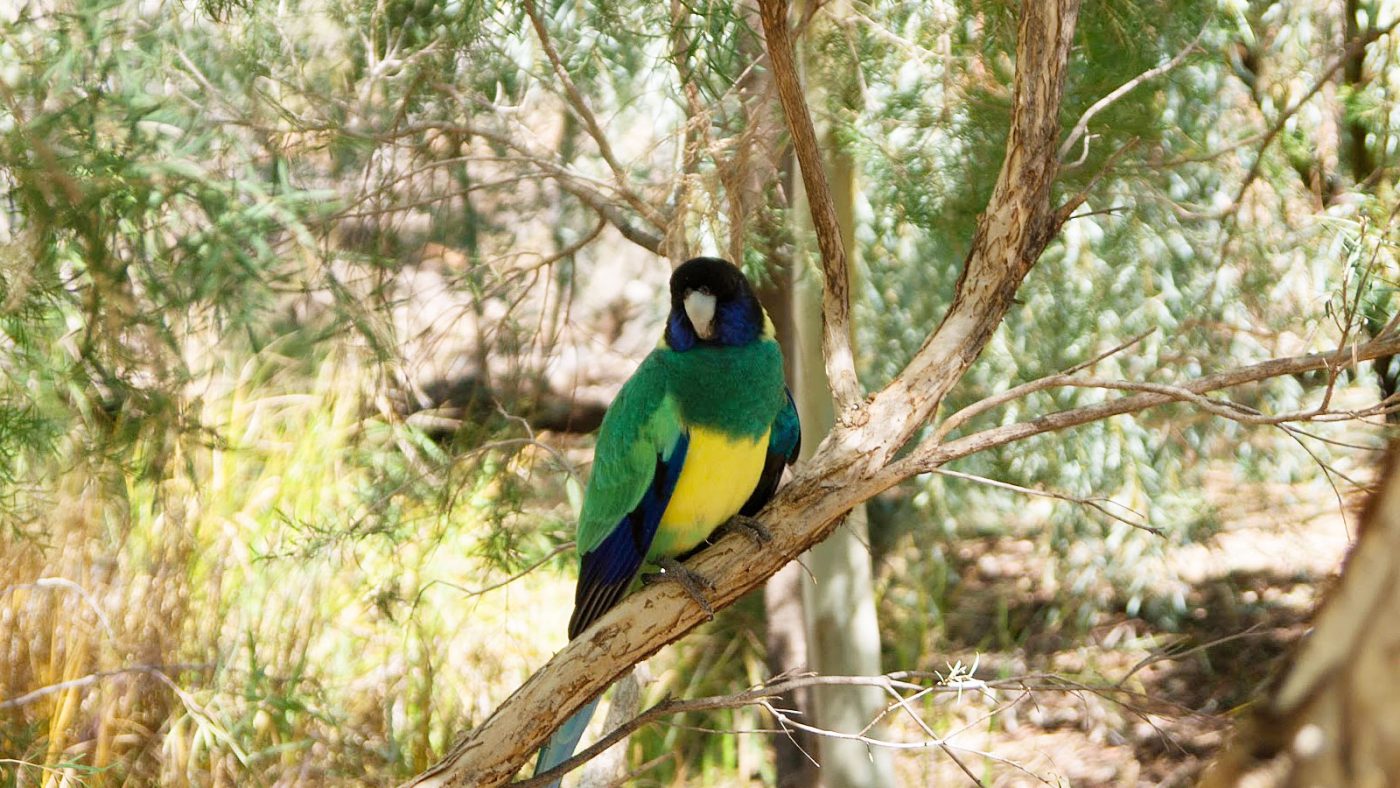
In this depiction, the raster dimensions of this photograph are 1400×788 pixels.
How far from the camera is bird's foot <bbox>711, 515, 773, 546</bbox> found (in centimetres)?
210

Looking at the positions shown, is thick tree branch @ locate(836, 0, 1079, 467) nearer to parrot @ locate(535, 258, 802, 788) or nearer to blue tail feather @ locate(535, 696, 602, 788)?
parrot @ locate(535, 258, 802, 788)

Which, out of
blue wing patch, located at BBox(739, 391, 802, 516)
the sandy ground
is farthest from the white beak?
the sandy ground

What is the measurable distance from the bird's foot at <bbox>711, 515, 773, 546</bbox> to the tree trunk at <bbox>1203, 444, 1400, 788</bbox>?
1606 mm

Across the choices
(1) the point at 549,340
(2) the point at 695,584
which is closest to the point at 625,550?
(2) the point at 695,584

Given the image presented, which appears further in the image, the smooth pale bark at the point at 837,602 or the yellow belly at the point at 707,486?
the smooth pale bark at the point at 837,602

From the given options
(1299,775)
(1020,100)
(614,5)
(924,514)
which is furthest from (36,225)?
(924,514)

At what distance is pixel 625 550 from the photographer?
2.40 meters

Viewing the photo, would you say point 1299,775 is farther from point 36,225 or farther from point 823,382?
point 823,382

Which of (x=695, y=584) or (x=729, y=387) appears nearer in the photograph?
(x=695, y=584)

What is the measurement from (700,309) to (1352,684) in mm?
1937

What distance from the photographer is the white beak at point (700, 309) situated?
93.2 inches

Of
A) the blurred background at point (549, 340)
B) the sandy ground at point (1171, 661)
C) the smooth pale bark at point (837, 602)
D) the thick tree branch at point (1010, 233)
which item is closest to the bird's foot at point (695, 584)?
the thick tree branch at point (1010, 233)

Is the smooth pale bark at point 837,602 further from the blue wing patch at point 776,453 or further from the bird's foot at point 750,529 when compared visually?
the bird's foot at point 750,529

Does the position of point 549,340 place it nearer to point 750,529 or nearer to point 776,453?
point 776,453
